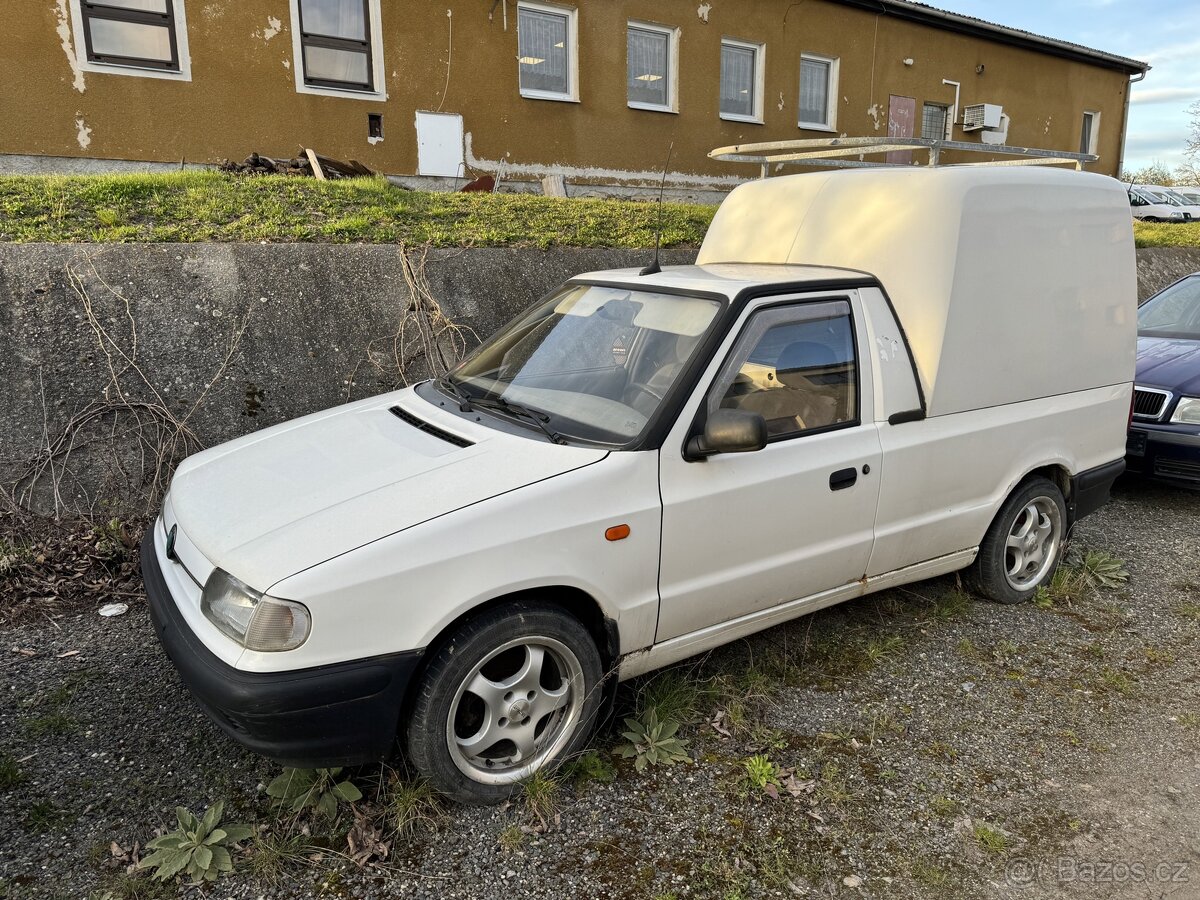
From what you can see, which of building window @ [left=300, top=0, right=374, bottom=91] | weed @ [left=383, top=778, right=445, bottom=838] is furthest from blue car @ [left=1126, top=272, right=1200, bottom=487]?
building window @ [left=300, top=0, right=374, bottom=91]

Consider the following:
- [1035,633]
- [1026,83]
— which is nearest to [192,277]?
[1035,633]

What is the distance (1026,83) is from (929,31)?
13.1ft

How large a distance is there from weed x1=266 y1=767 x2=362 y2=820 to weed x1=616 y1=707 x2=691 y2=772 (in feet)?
3.27

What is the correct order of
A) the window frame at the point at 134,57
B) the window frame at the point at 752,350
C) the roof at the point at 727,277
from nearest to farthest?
the window frame at the point at 752,350 < the roof at the point at 727,277 < the window frame at the point at 134,57

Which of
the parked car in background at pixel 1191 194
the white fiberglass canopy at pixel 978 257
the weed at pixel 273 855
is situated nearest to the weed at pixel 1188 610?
the white fiberglass canopy at pixel 978 257

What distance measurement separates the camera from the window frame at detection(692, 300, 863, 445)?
9.96 feet

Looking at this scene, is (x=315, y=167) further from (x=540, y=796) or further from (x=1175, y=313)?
(x=1175, y=313)

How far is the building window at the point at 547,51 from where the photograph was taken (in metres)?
13.0

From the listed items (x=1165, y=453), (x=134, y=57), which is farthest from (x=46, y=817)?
(x=134, y=57)

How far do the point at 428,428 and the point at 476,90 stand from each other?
10.9 meters

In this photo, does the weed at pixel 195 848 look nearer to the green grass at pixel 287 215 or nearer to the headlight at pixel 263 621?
the headlight at pixel 263 621

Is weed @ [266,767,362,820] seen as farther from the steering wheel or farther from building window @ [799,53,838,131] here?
building window @ [799,53,838,131]

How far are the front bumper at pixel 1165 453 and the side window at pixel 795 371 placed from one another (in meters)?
3.61

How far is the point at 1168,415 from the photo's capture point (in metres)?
5.70
